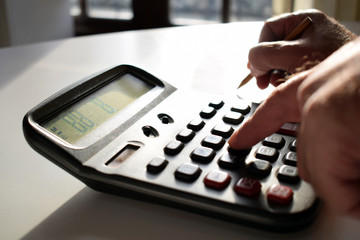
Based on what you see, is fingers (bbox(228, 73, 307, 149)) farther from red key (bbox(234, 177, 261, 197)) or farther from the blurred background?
the blurred background

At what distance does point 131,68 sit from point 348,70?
0.32 meters

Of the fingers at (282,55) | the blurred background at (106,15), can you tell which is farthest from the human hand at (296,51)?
the blurred background at (106,15)

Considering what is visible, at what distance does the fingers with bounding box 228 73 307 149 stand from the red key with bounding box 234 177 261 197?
5 cm

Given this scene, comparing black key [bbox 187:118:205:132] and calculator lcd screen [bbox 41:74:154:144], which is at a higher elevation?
calculator lcd screen [bbox 41:74:154:144]

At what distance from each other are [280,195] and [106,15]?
7.92ft

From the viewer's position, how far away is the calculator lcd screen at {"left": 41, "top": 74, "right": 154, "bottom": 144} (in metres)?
0.45

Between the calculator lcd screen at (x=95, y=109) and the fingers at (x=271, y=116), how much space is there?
146mm

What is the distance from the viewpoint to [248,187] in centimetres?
37

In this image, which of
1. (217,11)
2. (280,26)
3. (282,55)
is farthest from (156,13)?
(282,55)

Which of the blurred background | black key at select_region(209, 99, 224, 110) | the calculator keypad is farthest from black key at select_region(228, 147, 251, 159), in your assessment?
the blurred background

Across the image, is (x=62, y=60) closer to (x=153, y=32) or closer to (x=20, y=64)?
(x=20, y=64)

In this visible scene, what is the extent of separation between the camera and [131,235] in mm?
362

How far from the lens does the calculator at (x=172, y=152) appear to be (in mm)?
360

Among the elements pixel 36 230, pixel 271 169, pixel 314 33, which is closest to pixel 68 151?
pixel 36 230
